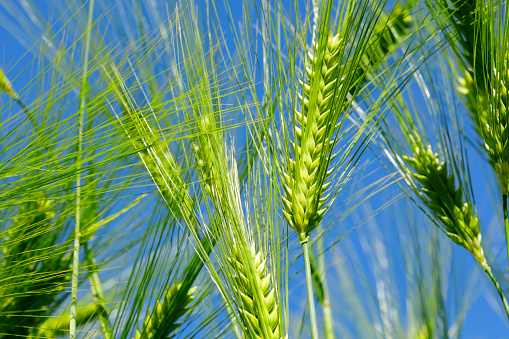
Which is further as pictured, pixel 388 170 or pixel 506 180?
pixel 388 170

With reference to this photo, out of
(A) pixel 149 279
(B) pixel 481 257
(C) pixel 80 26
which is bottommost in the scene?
(B) pixel 481 257

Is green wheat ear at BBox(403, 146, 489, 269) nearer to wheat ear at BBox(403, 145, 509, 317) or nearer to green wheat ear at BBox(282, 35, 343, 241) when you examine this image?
wheat ear at BBox(403, 145, 509, 317)

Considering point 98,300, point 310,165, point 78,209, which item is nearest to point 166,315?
point 98,300

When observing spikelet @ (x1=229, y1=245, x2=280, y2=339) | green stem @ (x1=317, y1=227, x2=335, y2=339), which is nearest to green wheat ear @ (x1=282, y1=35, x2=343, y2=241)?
spikelet @ (x1=229, y1=245, x2=280, y2=339)

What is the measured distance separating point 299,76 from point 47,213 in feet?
1.59

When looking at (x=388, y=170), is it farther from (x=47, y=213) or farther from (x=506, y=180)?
(x=47, y=213)

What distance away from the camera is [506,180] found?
33.5 inches

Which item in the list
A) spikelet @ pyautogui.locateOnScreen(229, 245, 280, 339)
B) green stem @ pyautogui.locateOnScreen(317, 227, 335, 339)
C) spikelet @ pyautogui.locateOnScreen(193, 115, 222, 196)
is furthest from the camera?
green stem @ pyautogui.locateOnScreen(317, 227, 335, 339)

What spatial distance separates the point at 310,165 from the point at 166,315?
35cm

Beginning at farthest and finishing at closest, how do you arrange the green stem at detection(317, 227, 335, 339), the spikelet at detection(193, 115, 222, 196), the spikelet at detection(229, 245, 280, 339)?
1. the green stem at detection(317, 227, 335, 339)
2. the spikelet at detection(193, 115, 222, 196)
3. the spikelet at detection(229, 245, 280, 339)

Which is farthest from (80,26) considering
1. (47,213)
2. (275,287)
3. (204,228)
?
(275,287)

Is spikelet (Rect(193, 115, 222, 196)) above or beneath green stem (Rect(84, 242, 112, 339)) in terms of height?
above

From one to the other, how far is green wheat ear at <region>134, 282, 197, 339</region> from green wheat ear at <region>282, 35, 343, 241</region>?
10.7 inches

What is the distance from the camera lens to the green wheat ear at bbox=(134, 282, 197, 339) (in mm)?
909
